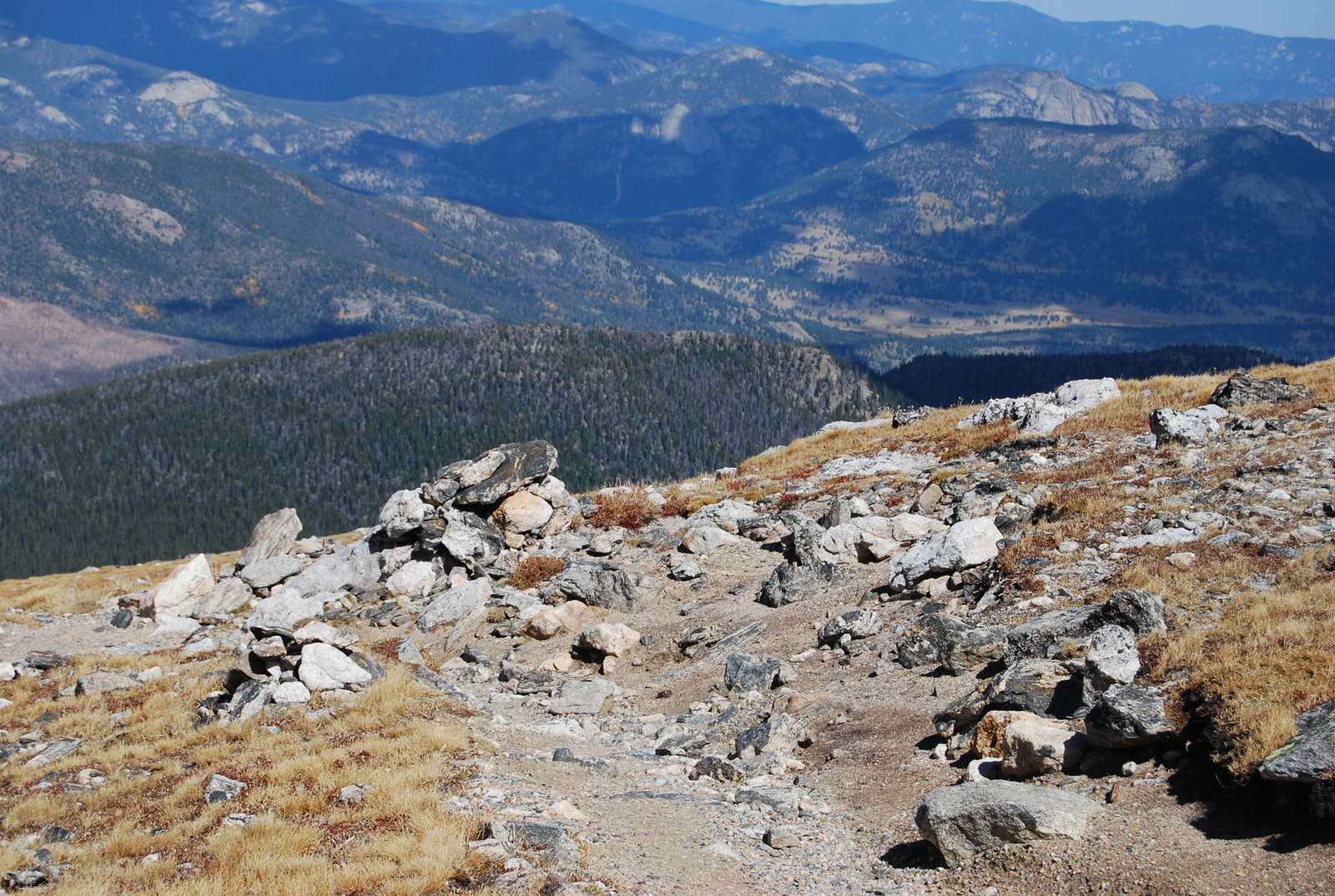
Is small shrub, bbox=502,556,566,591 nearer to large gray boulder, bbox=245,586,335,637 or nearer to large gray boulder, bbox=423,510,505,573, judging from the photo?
large gray boulder, bbox=423,510,505,573

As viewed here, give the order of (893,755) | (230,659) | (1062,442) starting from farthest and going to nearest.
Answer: (1062,442), (230,659), (893,755)

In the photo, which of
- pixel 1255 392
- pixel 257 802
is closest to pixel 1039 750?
pixel 257 802

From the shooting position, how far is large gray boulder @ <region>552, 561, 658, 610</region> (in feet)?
87.0

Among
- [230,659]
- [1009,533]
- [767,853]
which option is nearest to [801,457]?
[1009,533]

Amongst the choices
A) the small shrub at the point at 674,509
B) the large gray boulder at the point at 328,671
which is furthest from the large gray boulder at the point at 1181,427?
the large gray boulder at the point at 328,671

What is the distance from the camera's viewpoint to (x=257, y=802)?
15875 mm

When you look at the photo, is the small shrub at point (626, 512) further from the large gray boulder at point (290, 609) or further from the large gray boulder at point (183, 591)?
the large gray boulder at point (183, 591)

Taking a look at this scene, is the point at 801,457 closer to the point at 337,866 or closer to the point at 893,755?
the point at 893,755

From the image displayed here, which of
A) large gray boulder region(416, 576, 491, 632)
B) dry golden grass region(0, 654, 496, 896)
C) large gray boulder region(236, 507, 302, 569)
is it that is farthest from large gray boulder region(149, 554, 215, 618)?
large gray boulder region(416, 576, 491, 632)

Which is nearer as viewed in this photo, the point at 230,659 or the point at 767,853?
the point at 767,853

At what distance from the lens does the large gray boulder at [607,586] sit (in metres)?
26.5

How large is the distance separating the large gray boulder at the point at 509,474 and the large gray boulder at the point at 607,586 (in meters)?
6.43

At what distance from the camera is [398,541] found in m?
34.0

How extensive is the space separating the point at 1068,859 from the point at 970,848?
4.00 ft
